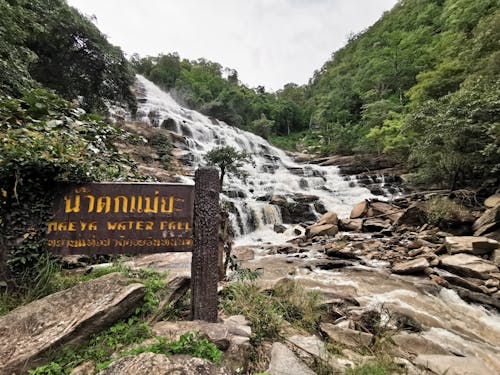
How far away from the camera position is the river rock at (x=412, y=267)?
5473mm

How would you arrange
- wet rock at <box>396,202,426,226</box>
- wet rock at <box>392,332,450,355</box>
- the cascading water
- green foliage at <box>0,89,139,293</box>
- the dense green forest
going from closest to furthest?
green foliage at <box>0,89,139,293</box> → wet rock at <box>392,332,450,355</box> → the dense green forest → wet rock at <box>396,202,426,226</box> → the cascading water

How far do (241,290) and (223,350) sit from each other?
1196 millimetres

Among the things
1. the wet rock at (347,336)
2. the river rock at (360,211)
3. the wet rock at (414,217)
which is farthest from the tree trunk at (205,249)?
the river rock at (360,211)

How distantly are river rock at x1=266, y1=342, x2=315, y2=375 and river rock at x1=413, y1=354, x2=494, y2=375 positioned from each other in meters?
1.25

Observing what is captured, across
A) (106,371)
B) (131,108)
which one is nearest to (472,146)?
(106,371)

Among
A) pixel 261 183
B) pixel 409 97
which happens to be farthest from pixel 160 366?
pixel 409 97

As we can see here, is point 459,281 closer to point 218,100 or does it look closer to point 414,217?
point 414,217

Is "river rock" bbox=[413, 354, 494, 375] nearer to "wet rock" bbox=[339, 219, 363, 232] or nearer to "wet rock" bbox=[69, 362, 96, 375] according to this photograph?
"wet rock" bbox=[69, 362, 96, 375]

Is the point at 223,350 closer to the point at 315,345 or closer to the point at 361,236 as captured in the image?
the point at 315,345

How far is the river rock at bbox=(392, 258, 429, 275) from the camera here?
18.0 feet

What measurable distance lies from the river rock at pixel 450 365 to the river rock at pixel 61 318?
2.63 m

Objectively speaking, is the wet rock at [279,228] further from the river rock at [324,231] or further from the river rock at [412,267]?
the river rock at [412,267]

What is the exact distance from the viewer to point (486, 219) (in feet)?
22.3

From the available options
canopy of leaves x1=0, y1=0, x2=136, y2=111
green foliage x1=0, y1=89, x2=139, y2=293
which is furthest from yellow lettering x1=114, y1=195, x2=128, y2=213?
canopy of leaves x1=0, y1=0, x2=136, y2=111
